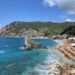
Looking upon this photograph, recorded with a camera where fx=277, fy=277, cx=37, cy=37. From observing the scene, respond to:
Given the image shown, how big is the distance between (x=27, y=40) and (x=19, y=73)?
2373 inches

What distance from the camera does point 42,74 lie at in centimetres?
3738

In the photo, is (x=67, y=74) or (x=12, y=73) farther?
(x=12, y=73)

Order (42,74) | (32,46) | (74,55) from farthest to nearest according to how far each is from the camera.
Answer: (32,46) → (74,55) → (42,74)

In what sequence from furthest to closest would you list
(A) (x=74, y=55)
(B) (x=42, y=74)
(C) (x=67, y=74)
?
(A) (x=74, y=55), (B) (x=42, y=74), (C) (x=67, y=74)

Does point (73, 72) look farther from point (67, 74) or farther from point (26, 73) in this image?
point (26, 73)

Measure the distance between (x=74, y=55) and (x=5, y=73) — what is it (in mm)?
23464

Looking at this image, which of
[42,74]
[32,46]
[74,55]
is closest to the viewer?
[42,74]

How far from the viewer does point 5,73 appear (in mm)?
39344

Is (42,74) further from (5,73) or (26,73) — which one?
(5,73)

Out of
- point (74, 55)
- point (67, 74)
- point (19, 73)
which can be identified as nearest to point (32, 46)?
point (74, 55)

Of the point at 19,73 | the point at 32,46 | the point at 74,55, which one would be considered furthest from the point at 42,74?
the point at 32,46

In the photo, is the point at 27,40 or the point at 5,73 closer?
the point at 5,73

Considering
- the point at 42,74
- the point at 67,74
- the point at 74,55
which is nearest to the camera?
the point at 67,74

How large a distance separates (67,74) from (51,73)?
466 centimetres
